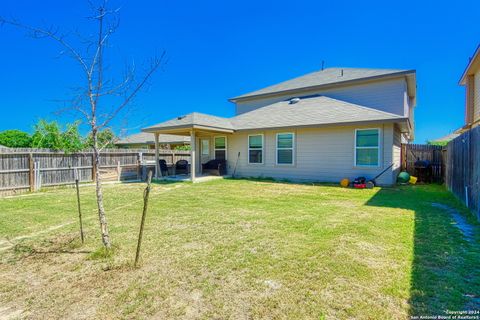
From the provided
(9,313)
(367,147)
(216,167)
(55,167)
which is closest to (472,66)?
(367,147)

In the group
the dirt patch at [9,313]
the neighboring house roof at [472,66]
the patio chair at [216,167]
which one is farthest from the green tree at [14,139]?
the neighboring house roof at [472,66]

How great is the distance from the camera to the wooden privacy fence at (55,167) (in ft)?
29.0

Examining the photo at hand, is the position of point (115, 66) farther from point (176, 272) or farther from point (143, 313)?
point (143, 313)

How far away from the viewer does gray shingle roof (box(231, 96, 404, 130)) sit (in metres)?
10.0

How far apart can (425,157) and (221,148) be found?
10409 mm

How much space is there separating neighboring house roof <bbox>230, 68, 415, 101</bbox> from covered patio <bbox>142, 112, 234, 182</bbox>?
4289mm

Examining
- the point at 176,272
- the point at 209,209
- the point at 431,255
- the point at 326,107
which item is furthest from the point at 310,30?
the point at 176,272

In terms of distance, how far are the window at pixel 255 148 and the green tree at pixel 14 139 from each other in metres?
24.5

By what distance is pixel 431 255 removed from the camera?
3.21m

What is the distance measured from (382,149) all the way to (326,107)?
3423 millimetres

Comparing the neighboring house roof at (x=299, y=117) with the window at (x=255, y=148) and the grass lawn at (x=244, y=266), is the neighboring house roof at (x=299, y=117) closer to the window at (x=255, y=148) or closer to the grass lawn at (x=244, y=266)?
the window at (x=255, y=148)

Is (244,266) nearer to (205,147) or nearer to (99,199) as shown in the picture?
(99,199)

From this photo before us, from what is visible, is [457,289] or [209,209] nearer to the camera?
[457,289]

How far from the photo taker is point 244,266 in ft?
9.80
